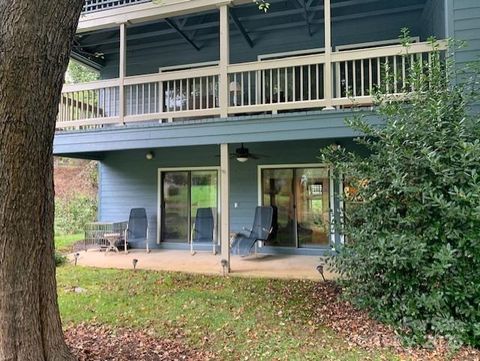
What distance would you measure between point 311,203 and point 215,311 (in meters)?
4.47

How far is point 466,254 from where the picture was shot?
3.85 metres

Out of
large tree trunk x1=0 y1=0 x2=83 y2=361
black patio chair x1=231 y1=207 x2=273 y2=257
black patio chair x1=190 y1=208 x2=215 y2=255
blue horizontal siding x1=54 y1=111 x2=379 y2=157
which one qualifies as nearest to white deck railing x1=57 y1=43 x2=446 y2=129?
blue horizontal siding x1=54 y1=111 x2=379 y2=157

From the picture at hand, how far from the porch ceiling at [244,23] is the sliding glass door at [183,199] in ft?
11.1

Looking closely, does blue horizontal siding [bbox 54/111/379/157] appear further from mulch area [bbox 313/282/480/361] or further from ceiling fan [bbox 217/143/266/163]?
mulch area [bbox 313/282/480/361]

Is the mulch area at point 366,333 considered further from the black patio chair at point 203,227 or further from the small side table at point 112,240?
the small side table at point 112,240

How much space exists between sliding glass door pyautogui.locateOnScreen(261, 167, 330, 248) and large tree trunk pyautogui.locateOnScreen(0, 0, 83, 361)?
644 centimetres

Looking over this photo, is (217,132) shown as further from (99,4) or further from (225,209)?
(99,4)

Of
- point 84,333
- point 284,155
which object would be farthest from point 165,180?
point 84,333

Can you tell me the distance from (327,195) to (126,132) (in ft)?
14.9

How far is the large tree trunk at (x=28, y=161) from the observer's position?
8.57 ft

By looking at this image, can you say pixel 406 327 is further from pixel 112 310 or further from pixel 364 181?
pixel 112 310

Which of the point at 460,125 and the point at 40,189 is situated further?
the point at 460,125

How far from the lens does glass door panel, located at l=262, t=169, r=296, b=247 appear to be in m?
8.86

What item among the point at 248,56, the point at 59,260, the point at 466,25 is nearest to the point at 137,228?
the point at 59,260
